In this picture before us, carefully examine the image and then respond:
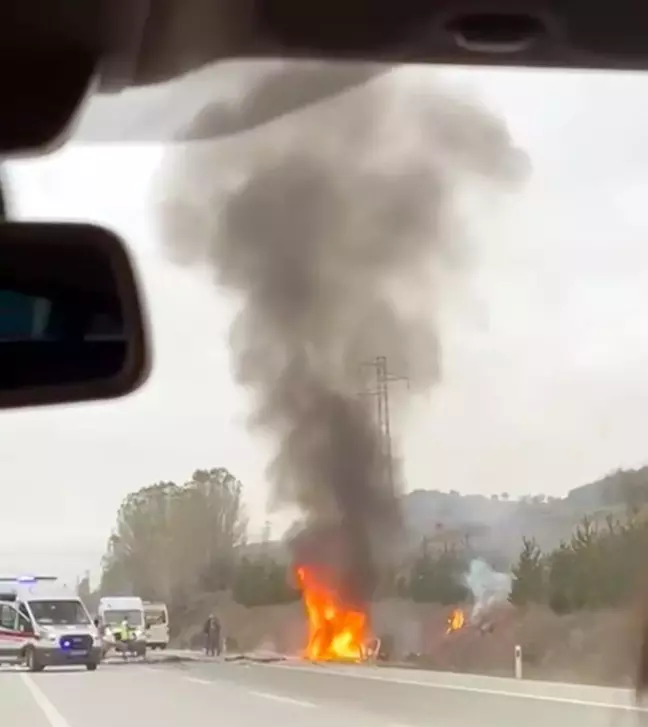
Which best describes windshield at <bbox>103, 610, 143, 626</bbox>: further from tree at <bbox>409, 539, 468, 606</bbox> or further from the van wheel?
tree at <bbox>409, 539, 468, 606</bbox>

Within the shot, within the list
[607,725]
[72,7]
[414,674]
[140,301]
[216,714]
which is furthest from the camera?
[414,674]

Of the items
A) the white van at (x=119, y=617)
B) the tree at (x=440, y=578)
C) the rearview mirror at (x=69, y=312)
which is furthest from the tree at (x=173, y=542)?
the rearview mirror at (x=69, y=312)

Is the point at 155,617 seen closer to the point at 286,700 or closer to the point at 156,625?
the point at 156,625

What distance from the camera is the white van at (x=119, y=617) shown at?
8.82 feet

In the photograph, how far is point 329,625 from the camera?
321 centimetres

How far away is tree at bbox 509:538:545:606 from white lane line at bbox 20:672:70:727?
1039mm

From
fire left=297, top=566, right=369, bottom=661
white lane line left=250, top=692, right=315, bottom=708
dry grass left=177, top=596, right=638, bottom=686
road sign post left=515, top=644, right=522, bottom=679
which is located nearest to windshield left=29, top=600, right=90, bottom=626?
dry grass left=177, top=596, right=638, bottom=686

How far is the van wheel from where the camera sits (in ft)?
9.07

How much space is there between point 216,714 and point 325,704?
0.24m

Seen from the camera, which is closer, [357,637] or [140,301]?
[140,301]

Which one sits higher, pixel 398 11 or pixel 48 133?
pixel 398 11

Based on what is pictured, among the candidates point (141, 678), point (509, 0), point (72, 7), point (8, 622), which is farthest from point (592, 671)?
→ point (72, 7)

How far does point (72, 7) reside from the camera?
171cm

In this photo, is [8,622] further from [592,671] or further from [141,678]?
[592,671]
